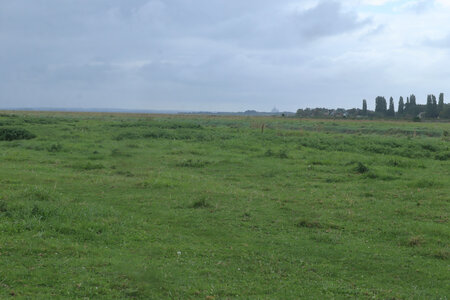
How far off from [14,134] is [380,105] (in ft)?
379

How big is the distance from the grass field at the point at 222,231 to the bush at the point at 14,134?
10.6 meters

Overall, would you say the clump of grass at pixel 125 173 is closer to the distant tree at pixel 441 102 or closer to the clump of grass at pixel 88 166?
the clump of grass at pixel 88 166

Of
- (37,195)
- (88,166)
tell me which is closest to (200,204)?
(37,195)

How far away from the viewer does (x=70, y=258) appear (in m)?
6.78

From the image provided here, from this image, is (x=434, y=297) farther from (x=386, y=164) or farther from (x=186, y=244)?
(x=386, y=164)

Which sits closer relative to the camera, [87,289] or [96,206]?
[87,289]

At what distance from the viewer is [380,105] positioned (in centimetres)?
12300

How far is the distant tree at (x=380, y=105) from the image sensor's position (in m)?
122

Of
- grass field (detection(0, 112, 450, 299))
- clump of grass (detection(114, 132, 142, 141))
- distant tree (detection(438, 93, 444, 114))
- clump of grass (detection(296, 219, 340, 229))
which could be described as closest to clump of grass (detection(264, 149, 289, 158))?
grass field (detection(0, 112, 450, 299))

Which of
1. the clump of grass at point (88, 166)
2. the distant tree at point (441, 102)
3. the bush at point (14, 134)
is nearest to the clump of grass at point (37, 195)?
the clump of grass at point (88, 166)

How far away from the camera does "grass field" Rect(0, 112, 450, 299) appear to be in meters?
6.20

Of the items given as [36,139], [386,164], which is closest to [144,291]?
[386,164]

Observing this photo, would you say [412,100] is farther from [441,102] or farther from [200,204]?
[200,204]

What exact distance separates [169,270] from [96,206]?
4264mm
